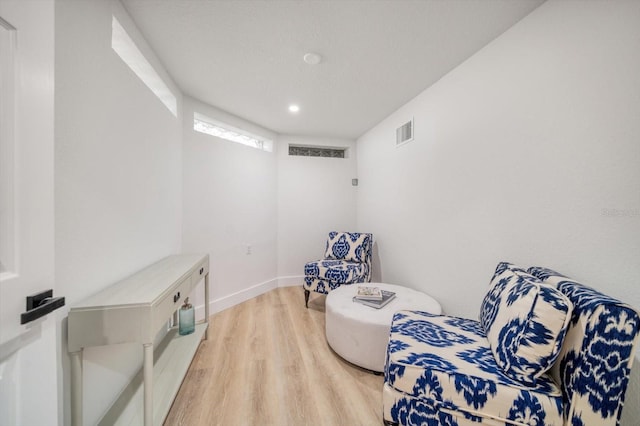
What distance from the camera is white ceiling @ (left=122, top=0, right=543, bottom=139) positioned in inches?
53.6

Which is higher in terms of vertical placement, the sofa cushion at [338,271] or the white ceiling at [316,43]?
the white ceiling at [316,43]

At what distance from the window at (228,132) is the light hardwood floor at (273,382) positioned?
2.19 meters

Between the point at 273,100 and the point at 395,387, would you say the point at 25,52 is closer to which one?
the point at 395,387

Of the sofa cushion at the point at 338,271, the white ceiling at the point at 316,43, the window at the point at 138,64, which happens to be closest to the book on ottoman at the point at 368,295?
the sofa cushion at the point at 338,271

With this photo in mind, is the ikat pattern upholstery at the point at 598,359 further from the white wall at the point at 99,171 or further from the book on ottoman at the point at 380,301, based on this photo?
the white wall at the point at 99,171

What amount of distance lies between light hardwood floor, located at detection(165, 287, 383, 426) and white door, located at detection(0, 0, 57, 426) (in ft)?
3.16

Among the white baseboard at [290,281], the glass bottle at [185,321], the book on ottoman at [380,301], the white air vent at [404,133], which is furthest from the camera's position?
the white baseboard at [290,281]

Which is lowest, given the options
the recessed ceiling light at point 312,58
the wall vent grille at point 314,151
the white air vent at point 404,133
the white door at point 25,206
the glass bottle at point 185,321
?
the glass bottle at point 185,321

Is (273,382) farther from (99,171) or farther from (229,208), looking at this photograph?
(229,208)

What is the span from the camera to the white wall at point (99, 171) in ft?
3.32

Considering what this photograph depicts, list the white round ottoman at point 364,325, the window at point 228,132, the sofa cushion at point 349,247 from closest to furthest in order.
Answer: the white round ottoman at point 364,325 → the window at point 228,132 → the sofa cushion at point 349,247

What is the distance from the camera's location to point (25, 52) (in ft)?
1.99

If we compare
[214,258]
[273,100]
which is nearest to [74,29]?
[273,100]

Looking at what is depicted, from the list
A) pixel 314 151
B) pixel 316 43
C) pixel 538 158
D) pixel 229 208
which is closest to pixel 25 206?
pixel 316 43
